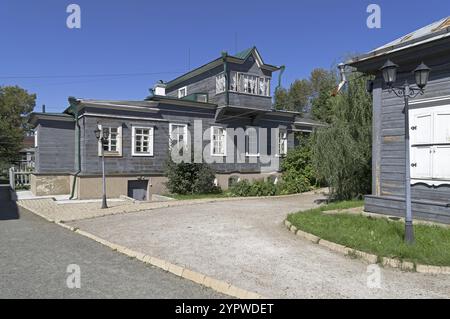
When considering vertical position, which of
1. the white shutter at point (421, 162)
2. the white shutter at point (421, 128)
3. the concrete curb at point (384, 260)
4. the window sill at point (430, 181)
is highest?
the white shutter at point (421, 128)

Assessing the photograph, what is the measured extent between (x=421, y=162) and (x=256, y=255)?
17.9ft

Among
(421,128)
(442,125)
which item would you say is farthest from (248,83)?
(442,125)

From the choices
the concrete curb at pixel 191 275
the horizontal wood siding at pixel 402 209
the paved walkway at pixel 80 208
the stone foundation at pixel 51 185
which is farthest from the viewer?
the stone foundation at pixel 51 185

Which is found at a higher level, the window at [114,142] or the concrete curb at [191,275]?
the window at [114,142]

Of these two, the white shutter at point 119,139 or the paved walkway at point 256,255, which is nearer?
the paved walkway at point 256,255

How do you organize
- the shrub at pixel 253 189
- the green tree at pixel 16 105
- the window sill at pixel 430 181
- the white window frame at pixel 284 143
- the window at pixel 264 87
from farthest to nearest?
the green tree at pixel 16 105
the white window frame at pixel 284 143
the window at pixel 264 87
the shrub at pixel 253 189
the window sill at pixel 430 181

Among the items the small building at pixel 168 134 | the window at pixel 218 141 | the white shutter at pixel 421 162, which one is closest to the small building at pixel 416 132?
the white shutter at pixel 421 162

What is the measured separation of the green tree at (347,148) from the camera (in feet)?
44.6

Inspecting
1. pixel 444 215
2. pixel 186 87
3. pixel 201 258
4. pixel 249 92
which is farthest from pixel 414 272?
pixel 186 87

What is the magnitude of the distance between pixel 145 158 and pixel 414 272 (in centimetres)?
1567

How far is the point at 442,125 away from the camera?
357 inches

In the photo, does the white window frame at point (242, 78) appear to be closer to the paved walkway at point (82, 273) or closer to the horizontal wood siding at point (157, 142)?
the horizontal wood siding at point (157, 142)

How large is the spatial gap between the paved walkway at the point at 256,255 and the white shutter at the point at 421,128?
4.22 meters
